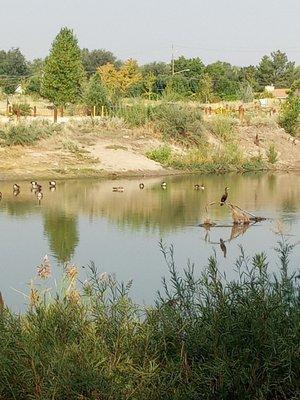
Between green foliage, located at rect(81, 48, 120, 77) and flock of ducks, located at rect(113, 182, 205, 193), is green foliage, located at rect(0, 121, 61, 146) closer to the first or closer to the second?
flock of ducks, located at rect(113, 182, 205, 193)

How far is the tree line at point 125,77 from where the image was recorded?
4091 cm

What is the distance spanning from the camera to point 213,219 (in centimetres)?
2152

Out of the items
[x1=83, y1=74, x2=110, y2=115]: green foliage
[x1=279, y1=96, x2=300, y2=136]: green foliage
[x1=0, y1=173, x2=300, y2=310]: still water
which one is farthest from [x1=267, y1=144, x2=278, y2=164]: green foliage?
[x1=0, y1=173, x2=300, y2=310]: still water

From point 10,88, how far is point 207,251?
178 feet

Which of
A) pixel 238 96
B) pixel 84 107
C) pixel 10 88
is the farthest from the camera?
pixel 10 88

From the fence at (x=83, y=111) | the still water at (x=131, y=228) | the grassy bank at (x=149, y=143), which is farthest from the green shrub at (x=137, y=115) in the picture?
the still water at (x=131, y=228)

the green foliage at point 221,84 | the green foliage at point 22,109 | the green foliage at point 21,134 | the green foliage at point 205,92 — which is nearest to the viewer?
the green foliage at point 21,134

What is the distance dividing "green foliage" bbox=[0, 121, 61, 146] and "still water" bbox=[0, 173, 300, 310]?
4.75 meters

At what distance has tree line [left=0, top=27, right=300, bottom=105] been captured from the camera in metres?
40.9

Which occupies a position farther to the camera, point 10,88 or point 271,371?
point 10,88

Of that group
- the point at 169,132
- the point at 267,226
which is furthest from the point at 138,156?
the point at 267,226

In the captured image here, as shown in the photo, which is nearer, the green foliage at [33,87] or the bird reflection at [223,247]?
the bird reflection at [223,247]

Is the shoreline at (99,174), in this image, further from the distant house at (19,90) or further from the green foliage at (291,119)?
the distant house at (19,90)

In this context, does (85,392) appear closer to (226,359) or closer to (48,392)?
(48,392)
